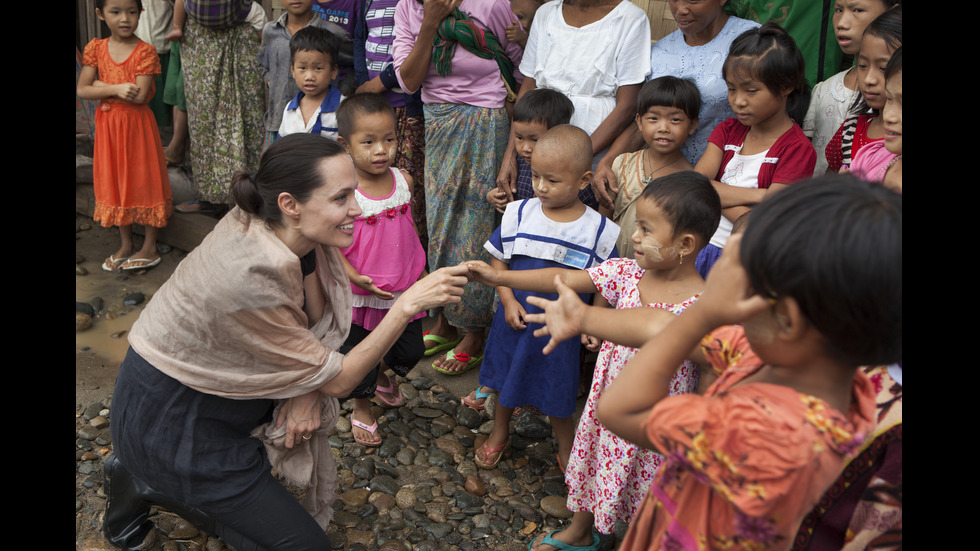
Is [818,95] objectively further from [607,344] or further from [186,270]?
[186,270]

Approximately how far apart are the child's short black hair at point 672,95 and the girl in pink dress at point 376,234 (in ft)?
4.12

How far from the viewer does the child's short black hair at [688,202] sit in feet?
7.66

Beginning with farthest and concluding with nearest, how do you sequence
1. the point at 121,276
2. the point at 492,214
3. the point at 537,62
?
the point at 121,276
the point at 492,214
the point at 537,62

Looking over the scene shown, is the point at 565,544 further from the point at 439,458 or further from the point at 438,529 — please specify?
the point at 439,458

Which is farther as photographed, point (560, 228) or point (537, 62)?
point (537, 62)

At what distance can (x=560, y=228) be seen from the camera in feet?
10.3

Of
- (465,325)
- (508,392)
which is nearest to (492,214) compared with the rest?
(465,325)

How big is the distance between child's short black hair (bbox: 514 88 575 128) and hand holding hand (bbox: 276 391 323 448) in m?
1.82

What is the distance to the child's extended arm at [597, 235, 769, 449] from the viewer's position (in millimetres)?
1298

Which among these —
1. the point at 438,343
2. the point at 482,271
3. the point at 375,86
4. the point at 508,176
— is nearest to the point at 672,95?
the point at 508,176

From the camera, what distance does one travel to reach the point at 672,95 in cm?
335

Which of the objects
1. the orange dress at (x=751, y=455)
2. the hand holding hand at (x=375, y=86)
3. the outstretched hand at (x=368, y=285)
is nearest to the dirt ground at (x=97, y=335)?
the outstretched hand at (x=368, y=285)

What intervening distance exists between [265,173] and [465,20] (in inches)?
82.0

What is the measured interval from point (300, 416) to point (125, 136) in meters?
3.88
